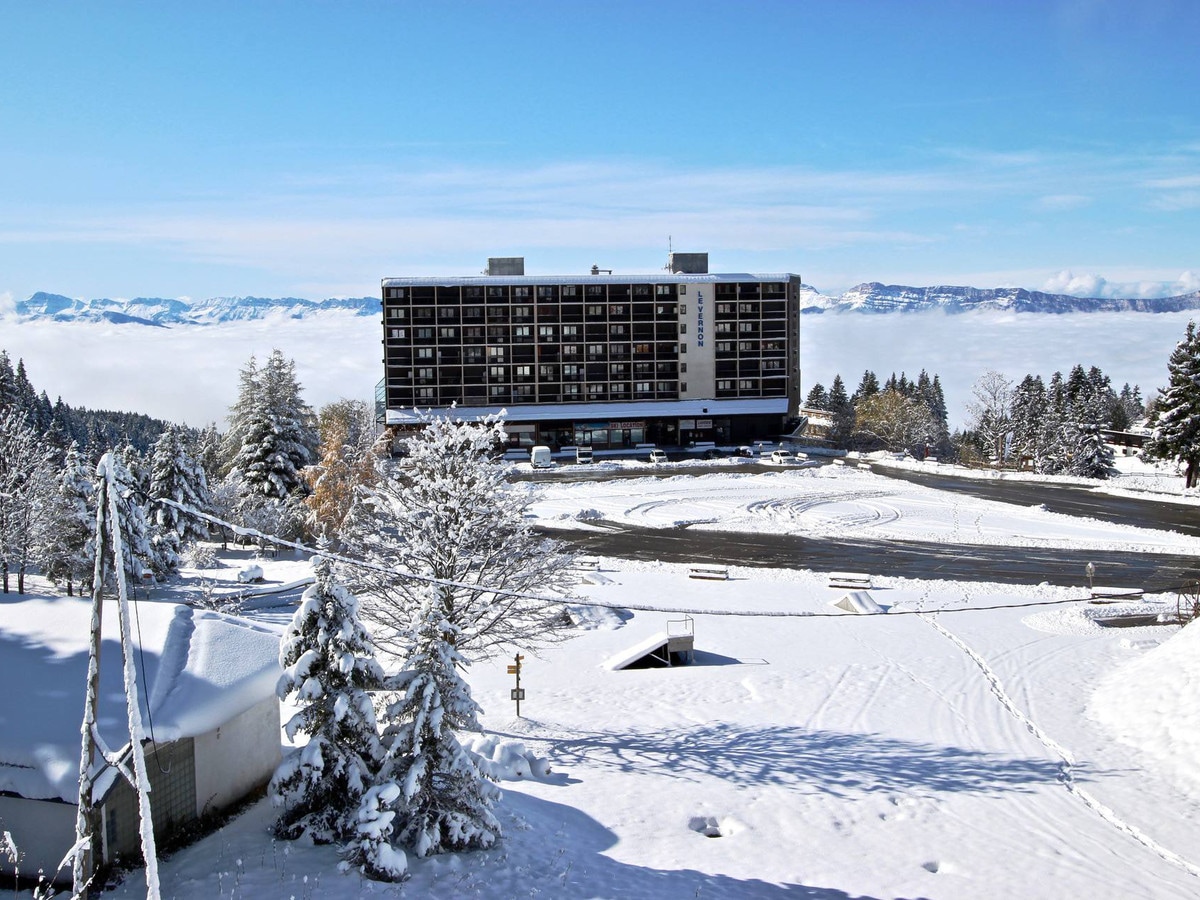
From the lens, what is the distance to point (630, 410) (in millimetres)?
89688

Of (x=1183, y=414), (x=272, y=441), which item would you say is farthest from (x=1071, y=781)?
(x=1183, y=414)

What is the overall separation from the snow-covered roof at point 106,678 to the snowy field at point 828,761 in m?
1.86

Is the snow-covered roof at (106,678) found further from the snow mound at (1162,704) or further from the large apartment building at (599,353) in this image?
the large apartment building at (599,353)

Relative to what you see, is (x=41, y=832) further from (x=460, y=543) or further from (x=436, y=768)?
(x=460, y=543)

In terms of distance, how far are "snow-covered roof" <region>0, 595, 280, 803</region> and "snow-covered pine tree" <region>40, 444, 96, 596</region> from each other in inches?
900

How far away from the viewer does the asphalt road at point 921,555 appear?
40.3 m

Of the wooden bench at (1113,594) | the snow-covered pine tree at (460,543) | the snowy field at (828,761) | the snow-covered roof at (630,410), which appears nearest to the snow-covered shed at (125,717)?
the snowy field at (828,761)

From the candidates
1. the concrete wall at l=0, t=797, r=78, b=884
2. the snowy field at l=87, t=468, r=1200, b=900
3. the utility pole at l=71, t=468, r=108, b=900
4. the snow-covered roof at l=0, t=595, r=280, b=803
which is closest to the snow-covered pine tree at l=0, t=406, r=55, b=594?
the snowy field at l=87, t=468, r=1200, b=900

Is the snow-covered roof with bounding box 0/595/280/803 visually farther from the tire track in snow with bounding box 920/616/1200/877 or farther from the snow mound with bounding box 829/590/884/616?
the snow mound with bounding box 829/590/884/616

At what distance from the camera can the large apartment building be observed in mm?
86938

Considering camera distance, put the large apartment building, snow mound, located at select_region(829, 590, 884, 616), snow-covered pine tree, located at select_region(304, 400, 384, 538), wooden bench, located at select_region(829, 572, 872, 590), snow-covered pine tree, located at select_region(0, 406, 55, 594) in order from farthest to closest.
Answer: the large apartment building, snow-covered pine tree, located at select_region(304, 400, 384, 538), wooden bench, located at select_region(829, 572, 872, 590), snow-covered pine tree, located at select_region(0, 406, 55, 594), snow mound, located at select_region(829, 590, 884, 616)

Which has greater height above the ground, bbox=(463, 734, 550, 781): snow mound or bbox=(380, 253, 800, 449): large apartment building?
bbox=(380, 253, 800, 449): large apartment building

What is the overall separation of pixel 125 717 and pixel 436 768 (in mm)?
4268

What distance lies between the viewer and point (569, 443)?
8956 centimetres
